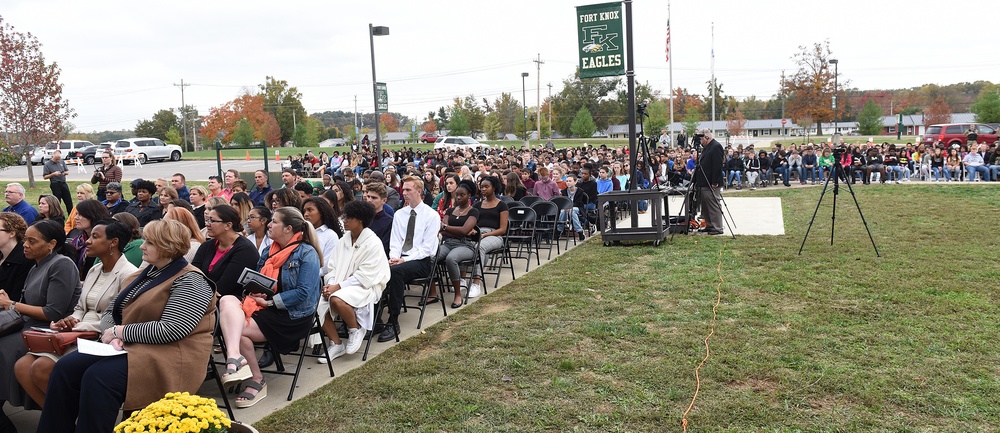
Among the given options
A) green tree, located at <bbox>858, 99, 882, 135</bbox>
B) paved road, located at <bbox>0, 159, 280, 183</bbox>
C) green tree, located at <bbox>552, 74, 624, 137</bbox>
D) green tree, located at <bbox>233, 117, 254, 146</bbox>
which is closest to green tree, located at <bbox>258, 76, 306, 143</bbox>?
green tree, located at <bbox>233, 117, 254, 146</bbox>

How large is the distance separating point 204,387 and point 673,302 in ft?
14.2

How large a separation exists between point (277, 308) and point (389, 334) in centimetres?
137

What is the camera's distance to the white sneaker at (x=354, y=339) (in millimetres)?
5569

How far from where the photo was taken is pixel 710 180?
11234 millimetres

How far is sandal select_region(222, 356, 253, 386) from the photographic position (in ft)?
14.9

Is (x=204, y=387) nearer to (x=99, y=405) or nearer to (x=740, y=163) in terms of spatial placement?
(x=99, y=405)

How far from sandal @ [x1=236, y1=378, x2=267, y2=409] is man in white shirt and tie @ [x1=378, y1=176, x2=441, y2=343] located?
5.04ft

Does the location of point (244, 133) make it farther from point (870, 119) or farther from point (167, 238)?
point (167, 238)

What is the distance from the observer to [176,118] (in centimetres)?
8288

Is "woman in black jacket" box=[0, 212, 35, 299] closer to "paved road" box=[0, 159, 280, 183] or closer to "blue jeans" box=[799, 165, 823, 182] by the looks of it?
"blue jeans" box=[799, 165, 823, 182]

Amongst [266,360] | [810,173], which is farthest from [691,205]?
[810,173]

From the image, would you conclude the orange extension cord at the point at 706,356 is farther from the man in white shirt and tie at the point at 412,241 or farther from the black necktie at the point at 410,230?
the black necktie at the point at 410,230

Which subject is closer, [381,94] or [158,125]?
[381,94]

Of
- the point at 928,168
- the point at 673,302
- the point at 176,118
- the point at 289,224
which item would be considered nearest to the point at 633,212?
the point at 673,302
